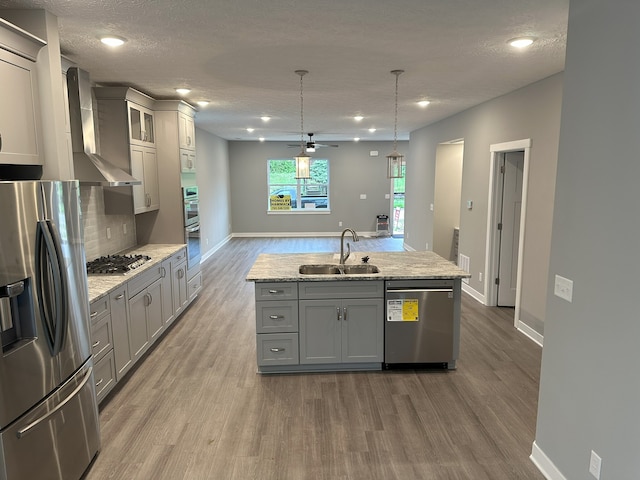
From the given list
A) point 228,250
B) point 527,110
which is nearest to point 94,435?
point 527,110

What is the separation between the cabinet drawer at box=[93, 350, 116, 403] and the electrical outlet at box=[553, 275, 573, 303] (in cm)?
305

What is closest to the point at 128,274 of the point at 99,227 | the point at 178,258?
the point at 99,227

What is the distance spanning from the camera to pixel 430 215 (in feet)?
26.2

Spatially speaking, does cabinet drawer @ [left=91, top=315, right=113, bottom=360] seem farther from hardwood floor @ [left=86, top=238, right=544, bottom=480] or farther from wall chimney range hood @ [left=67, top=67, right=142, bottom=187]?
wall chimney range hood @ [left=67, top=67, right=142, bottom=187]

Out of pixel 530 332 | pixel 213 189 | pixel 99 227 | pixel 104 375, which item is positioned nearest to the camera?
pixel 104 375

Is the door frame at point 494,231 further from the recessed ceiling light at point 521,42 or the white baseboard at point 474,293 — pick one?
the recessed ceiling light at point 521,42

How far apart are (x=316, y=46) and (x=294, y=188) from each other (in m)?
8.83

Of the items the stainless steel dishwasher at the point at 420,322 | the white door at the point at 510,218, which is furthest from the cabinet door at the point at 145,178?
the white door at the point at 510,218

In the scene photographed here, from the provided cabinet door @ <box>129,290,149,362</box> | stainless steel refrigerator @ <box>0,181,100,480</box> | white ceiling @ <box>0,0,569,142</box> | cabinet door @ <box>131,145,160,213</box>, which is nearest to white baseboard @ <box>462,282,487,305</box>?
white ceiling @ <box>0,0,569,142</box>

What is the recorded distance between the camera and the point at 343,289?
3.60m

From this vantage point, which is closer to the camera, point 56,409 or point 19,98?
point 56,409

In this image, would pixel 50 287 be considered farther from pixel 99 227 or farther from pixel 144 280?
pixel 99 227

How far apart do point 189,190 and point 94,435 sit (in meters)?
3.53

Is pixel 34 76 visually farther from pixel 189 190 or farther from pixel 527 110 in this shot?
pixel 527 110
